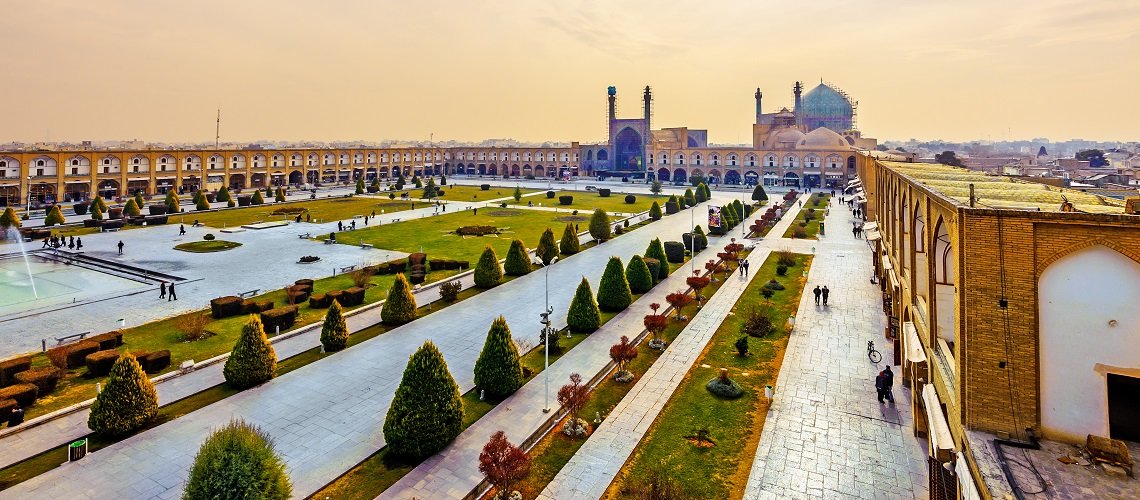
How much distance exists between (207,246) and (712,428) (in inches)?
1332

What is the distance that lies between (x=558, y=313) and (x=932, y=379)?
12.9 meters

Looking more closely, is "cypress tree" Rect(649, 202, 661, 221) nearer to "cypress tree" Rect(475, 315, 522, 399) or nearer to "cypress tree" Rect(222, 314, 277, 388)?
"cypress tree" Rect(475, 315, 522, 399)

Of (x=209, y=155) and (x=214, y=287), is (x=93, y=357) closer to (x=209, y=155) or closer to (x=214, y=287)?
(x=214, y=287)

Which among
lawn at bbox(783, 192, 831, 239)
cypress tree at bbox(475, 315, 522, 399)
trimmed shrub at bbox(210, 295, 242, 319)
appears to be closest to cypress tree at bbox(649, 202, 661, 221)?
lawn at bbox(783, 192, 831, 239)

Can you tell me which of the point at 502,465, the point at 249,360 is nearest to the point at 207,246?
the point at 249,360

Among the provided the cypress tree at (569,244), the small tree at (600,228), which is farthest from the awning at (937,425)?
the small tree at (600,228)

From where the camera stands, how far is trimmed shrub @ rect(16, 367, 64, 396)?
14.3m

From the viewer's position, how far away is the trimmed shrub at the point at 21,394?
43.5ft

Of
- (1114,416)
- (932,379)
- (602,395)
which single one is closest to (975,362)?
(1114,416)

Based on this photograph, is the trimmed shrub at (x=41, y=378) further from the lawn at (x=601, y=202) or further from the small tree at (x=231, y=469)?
the lawn at (x=601, y=202)

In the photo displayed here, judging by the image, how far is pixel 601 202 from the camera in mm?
61594

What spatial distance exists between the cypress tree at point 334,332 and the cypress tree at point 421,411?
681cm

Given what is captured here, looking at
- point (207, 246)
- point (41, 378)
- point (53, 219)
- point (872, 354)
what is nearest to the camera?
point (41, 378)

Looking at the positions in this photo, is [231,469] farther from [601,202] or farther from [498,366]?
[601,202]
